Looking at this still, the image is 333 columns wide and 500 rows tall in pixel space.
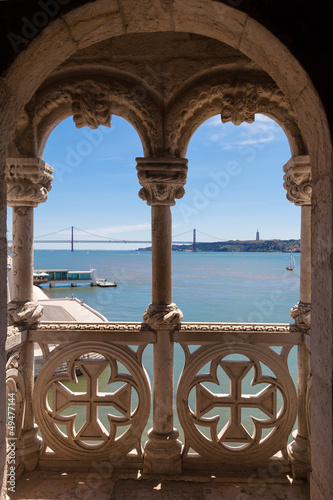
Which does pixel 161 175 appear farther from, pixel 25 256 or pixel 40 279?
pixel 40 279

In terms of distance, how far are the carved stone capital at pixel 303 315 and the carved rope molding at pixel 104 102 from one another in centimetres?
147

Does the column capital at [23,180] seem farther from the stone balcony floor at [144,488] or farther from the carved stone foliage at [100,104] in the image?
the stone balcony floor at [144,488]

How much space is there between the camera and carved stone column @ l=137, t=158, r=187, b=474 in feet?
7.64

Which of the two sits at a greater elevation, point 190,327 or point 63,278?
point 190,327

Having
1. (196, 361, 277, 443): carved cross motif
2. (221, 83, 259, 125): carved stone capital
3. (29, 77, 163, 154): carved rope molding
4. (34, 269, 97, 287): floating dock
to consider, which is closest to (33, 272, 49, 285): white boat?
(34, 269, 97, 287): floating dock

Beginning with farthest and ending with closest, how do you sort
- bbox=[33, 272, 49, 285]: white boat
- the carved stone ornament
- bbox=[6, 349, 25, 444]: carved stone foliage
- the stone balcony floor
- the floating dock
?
the floating dock < bbox=[33, 272, 49, 285]: white boat < the carved stone ornament < bbox=[6, 349, 25, 444]: carved stone foliage < the stone balcony floor

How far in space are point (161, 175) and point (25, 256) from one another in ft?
3.72

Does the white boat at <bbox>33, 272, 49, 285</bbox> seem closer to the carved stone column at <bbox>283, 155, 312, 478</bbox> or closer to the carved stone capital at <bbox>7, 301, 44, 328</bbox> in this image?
the carved stone capital at <bbox>7, 301, 44, 328</bbox>

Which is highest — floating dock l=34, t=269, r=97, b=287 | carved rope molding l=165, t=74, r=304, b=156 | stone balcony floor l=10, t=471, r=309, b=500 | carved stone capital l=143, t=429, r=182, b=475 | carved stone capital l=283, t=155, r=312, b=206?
carved rope molding l=165, t=74, r=304, b=156

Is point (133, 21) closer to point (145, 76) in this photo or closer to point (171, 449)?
point (145, 76)

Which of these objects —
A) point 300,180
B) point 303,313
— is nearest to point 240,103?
point 300,180

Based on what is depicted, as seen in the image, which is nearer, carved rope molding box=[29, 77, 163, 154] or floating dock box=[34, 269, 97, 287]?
carved rope molding box=[29, 77, 163, 154]

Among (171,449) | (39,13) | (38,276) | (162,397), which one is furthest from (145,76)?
(38,276)

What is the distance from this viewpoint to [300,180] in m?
2.38
